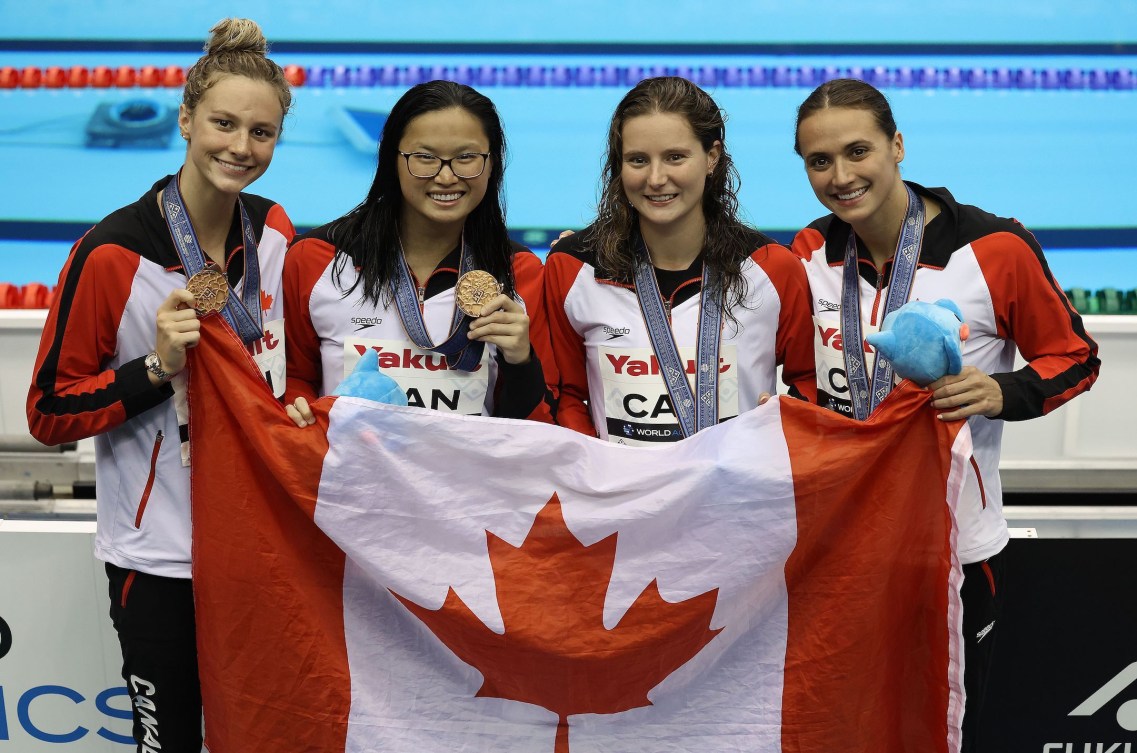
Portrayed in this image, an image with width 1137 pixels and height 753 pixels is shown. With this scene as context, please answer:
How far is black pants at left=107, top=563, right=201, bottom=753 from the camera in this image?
6.63ft

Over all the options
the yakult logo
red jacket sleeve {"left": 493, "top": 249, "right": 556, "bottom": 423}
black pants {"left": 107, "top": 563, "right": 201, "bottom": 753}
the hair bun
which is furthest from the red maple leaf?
the hair bun

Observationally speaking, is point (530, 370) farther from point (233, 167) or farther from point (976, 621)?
point (976, 621)

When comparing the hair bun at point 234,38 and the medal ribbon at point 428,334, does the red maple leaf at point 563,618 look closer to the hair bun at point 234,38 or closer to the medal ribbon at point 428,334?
Answer: the medal ribbon at point 428,334

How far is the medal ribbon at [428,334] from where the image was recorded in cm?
201

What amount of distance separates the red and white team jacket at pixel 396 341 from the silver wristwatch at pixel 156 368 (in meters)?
0.28

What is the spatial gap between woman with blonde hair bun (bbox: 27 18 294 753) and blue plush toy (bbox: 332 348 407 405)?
22 cm

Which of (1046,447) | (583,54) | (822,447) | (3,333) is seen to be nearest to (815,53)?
(583,54)

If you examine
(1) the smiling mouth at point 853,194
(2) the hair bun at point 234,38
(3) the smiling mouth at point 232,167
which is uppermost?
(2) the hair bun at point 234,38

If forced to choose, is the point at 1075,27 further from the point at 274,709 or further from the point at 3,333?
the point at 274,709

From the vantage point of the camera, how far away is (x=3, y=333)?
3535mm

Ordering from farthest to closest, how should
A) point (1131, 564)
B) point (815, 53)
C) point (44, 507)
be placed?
point (815, 53) → point (44, 507) → point (1131, 564)

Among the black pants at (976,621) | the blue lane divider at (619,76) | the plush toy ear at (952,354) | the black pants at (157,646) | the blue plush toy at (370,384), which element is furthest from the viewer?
the blue lane divider at (619,76)

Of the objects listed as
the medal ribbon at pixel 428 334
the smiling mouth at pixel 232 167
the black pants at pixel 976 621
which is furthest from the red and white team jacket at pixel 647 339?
the smiling mouth at pixel 232 167

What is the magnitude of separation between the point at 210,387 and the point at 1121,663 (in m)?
2.05
